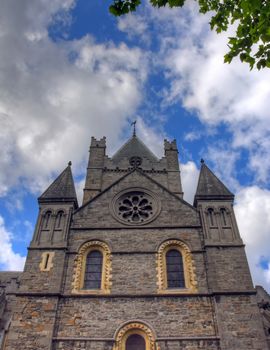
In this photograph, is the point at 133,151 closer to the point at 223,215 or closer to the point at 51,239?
the point at 223,215

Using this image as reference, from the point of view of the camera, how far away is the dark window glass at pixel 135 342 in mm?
12562

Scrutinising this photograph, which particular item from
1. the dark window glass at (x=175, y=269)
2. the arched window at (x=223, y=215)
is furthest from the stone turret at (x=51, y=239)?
the arched window at (x=223, y=215)

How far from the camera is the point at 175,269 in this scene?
14656mm

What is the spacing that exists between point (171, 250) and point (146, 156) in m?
18.2

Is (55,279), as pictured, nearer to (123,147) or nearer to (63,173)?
(63,173)

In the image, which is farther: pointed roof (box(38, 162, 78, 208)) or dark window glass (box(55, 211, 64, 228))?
pointed roof (box(38, 162, 78, 208))

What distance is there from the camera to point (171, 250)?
1538 centimetres

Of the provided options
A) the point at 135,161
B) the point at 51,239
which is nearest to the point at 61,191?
the point at 51,239

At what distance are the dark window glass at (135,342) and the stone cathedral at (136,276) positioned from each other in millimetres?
35

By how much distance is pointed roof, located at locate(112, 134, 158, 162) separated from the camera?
32.7 meters

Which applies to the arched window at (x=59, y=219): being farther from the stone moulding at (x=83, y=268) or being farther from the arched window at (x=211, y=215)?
the arched window at (x=211, y=215)

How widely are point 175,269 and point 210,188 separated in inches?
203

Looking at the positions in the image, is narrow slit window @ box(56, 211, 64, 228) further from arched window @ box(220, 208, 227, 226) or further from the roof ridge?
the roof ridge

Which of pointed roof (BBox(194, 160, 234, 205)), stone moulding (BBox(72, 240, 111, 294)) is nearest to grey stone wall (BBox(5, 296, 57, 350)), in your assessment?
stone moulding (BBox(72, 240, 111, 294))
